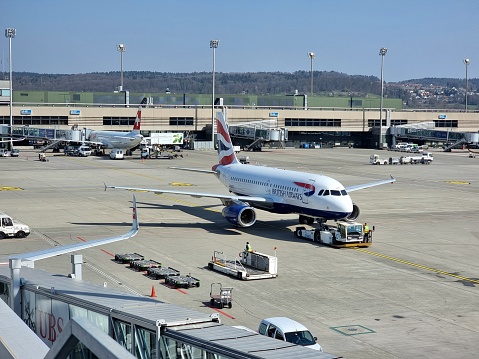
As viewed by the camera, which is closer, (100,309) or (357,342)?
(100,309)

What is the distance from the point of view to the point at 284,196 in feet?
167

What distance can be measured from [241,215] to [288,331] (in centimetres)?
2404

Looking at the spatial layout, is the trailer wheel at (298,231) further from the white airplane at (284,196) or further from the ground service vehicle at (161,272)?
the ground service vehicle at (161,272)

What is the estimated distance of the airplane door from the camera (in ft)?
159

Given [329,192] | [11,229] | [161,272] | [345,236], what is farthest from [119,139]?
[161,272]

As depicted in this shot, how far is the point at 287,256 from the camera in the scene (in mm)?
43000

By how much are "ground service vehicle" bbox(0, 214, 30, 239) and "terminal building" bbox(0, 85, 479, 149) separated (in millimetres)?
86640

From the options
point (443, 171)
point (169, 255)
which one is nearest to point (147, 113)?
point (443, 171)

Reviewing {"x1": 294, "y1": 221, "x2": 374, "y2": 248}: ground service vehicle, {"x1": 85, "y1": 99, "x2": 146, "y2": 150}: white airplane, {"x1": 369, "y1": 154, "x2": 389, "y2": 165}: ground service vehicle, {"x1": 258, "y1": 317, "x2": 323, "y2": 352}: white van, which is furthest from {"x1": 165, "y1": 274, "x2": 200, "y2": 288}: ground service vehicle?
{"x1": 85, "y1": 99, "x2": 146, "y2": 150}: white airplane

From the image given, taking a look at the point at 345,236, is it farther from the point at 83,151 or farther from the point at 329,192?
the point at 83,151

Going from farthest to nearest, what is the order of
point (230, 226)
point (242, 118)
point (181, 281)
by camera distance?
point (242, 118)
point (230, 226)
point (181, 281)

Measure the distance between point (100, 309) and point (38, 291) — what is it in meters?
3.05

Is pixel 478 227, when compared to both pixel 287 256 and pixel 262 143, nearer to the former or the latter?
pixel 287 256

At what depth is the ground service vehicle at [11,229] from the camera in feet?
154
